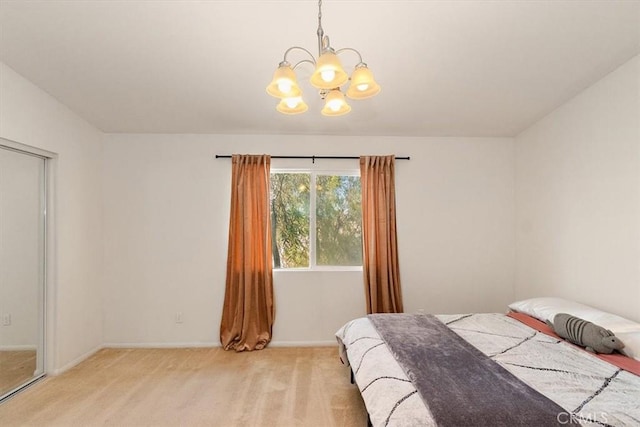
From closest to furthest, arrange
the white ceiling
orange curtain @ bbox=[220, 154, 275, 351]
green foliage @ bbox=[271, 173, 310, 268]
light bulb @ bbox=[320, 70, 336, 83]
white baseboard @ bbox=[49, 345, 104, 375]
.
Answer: light bulb @ bbox=[320, 70, 336, 83] → the white ceiling → white baseboard @ bbox=[49, 345, 104, 375] → orange curtain @ bbox=[220, 154, 275, 351] → green foliage @ bbox=[271, 173, 310, 268]

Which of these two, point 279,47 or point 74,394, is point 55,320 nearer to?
point 74,394

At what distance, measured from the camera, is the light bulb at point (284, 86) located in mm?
1505

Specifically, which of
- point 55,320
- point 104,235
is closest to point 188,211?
point 104,235

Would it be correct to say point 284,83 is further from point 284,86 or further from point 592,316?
point 592,316

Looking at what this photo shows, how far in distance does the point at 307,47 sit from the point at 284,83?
0.84 meters

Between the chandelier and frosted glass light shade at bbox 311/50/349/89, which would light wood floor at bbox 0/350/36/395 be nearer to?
the chandelier

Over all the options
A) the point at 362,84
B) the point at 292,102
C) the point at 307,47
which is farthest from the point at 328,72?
the point at 307,47

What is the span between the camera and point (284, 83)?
1516mm

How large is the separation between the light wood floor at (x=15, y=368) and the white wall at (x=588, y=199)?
4765 millimetres

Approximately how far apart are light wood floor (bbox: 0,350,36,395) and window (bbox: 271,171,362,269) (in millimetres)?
2414

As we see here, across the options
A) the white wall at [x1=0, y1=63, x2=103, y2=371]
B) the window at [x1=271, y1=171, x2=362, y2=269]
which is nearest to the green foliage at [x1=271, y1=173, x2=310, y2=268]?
the window at [x1=271, y1=171, x2=362, y2=269]

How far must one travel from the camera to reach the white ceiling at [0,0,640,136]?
1.86 meters

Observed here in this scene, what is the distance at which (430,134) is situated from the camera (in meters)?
3.71

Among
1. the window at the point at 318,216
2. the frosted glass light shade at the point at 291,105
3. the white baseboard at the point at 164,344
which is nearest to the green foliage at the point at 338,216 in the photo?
the window at the point at 318,216
